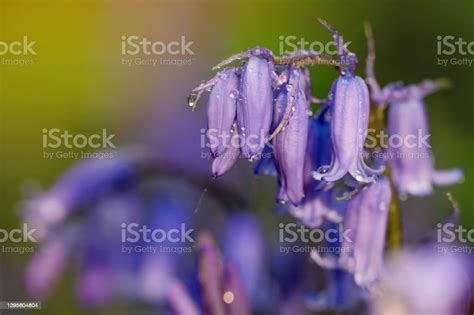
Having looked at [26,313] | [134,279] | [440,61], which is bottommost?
[26,313]

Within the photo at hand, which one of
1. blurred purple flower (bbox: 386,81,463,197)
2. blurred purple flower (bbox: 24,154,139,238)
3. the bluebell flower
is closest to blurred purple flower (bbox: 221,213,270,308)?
blurred purple flower (bbox: 24,154,139,238)

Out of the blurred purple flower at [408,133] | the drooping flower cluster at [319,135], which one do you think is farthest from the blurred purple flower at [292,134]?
the blurred purple flower at [408,133]

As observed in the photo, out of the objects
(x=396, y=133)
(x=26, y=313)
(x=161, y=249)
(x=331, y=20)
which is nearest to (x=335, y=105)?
(x=396, y=133)

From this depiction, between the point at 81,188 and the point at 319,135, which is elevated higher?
the point at 319,135

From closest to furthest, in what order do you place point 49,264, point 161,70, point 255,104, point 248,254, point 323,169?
point 255,104 < point 323,169 < point 248,254 < point 49,264 < point 161,70

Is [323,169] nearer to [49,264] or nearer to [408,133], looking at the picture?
[408,133]

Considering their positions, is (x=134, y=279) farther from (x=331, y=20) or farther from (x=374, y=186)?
(x=331, y=20)

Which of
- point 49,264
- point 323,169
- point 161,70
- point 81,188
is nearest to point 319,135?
point 323,169

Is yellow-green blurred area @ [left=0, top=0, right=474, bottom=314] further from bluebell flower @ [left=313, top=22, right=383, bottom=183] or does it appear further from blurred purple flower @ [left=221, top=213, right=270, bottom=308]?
bluebell flower @ [left=313, top=22, right=383, bottom=183]

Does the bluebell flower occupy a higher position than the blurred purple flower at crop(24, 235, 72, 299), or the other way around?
the bluebell flower
